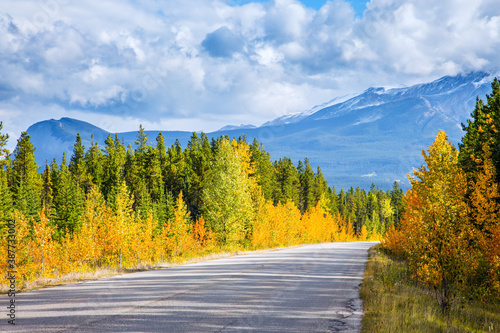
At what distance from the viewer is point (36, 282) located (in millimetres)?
12016

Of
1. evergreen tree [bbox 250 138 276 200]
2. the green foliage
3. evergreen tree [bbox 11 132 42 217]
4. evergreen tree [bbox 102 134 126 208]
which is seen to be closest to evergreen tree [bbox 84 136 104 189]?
evergreen tree [bbox 102 134 126 208]

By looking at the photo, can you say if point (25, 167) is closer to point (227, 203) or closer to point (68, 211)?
point (68, 211)

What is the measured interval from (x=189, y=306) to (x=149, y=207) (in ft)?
144

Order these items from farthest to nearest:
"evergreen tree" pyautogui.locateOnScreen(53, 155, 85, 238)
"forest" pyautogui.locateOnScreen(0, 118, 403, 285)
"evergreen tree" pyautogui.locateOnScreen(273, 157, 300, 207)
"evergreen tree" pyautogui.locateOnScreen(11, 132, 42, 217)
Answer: "evergreen tree" pyautogui.locateOnScreen(273, 157, 300, 207)
"evergreen tree" pyautogui.locateOnScreen(11, 132, 42, 217)
"evergreen tree" pyautogui.locateOnScreen(53, 155, 85, 238)
"forest" pyautogui.locateOnScreen(0, 118, 403, 285)

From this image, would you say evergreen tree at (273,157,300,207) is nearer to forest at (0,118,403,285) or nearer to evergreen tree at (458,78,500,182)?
forest at (0,118,403,285)

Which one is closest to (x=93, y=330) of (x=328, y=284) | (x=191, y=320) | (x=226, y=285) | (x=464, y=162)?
(x=191, y=320)

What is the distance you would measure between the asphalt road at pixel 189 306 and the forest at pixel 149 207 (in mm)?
4115

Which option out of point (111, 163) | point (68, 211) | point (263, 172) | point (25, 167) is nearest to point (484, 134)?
point (263, 172)

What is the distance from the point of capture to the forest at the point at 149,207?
23766mm

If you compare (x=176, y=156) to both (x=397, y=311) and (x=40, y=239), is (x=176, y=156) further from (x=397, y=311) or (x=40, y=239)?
(x=397, y=311)

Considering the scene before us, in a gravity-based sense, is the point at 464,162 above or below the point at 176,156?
below

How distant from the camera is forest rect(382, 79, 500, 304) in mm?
11047

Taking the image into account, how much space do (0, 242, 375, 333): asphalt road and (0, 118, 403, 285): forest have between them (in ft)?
13.5

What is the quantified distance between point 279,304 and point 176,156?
6468cm
